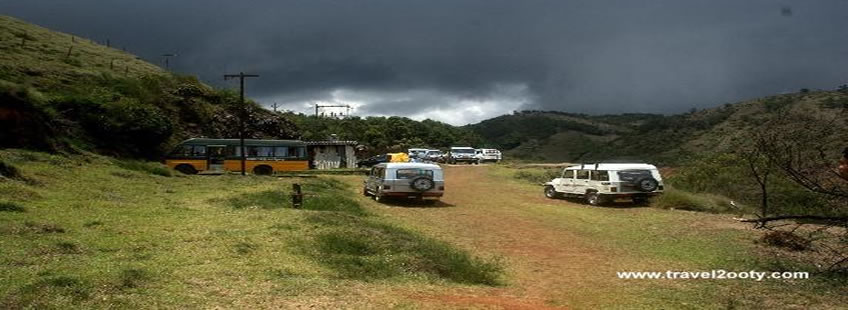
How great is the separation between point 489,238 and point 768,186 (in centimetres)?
1542

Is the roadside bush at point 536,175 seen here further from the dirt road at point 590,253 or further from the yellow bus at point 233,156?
the dirt road at point 590,253

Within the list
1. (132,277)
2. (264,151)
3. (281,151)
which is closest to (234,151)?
(264,151)

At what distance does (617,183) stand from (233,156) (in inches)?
1014

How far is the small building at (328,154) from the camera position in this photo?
58.4m

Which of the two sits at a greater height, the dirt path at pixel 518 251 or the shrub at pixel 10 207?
the shrub at pixel 10 207

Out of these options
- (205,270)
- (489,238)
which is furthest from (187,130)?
(205,270)

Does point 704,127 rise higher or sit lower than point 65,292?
higher

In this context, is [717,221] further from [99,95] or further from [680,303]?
[99,95]

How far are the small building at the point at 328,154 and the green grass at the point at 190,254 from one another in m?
37.5

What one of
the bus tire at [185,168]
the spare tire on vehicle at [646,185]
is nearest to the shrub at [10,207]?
the spare tire on vehicle at [646,185]

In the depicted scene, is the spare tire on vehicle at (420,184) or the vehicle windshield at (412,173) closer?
the spare tire on vehicle at (420,184)

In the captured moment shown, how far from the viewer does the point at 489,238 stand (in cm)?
1716

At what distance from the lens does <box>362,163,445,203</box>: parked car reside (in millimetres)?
24656

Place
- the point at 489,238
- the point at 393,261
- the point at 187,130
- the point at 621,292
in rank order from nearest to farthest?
the point at 621,292 < the point at 393,261 < the point at 489,238 < the point at 187,130
